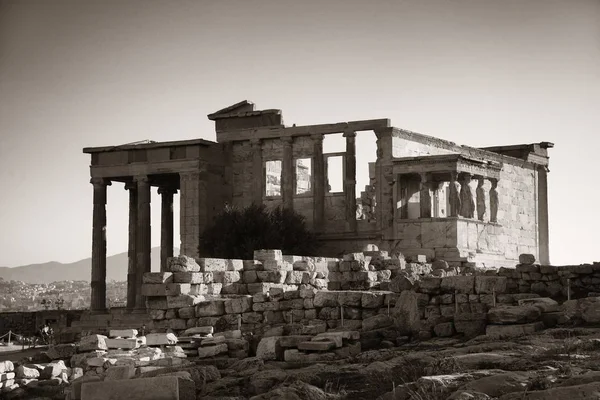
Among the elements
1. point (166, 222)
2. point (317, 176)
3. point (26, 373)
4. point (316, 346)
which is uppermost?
point (317, 176)

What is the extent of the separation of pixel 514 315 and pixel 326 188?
24512 millimetres

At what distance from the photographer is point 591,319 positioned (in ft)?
61.6

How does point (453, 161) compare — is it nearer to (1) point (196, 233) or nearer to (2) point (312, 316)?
(1) point (196, 233)

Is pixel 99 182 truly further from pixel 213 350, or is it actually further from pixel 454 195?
pixel 213 350

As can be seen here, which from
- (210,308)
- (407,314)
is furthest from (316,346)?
(210,308)

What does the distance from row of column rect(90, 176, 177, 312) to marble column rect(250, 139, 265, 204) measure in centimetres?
374

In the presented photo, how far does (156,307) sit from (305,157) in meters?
18.1

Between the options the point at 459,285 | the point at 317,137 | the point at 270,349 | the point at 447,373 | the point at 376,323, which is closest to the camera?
the point at 447,373

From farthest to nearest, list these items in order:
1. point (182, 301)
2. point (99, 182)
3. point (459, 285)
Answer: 1. point (99, 182)
2. point (182, 301)
3. point (459, 285)

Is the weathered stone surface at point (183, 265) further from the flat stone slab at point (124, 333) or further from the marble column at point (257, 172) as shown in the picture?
the marble column at point (257, 172)

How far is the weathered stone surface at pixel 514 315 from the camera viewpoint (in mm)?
18734

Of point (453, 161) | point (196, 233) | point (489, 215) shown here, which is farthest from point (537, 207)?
point (196, 233)

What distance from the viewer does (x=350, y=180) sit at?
41719 millimetres

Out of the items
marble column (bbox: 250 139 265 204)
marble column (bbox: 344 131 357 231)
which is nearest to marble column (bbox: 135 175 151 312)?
marble column (bbox: 250 139 265 204)
